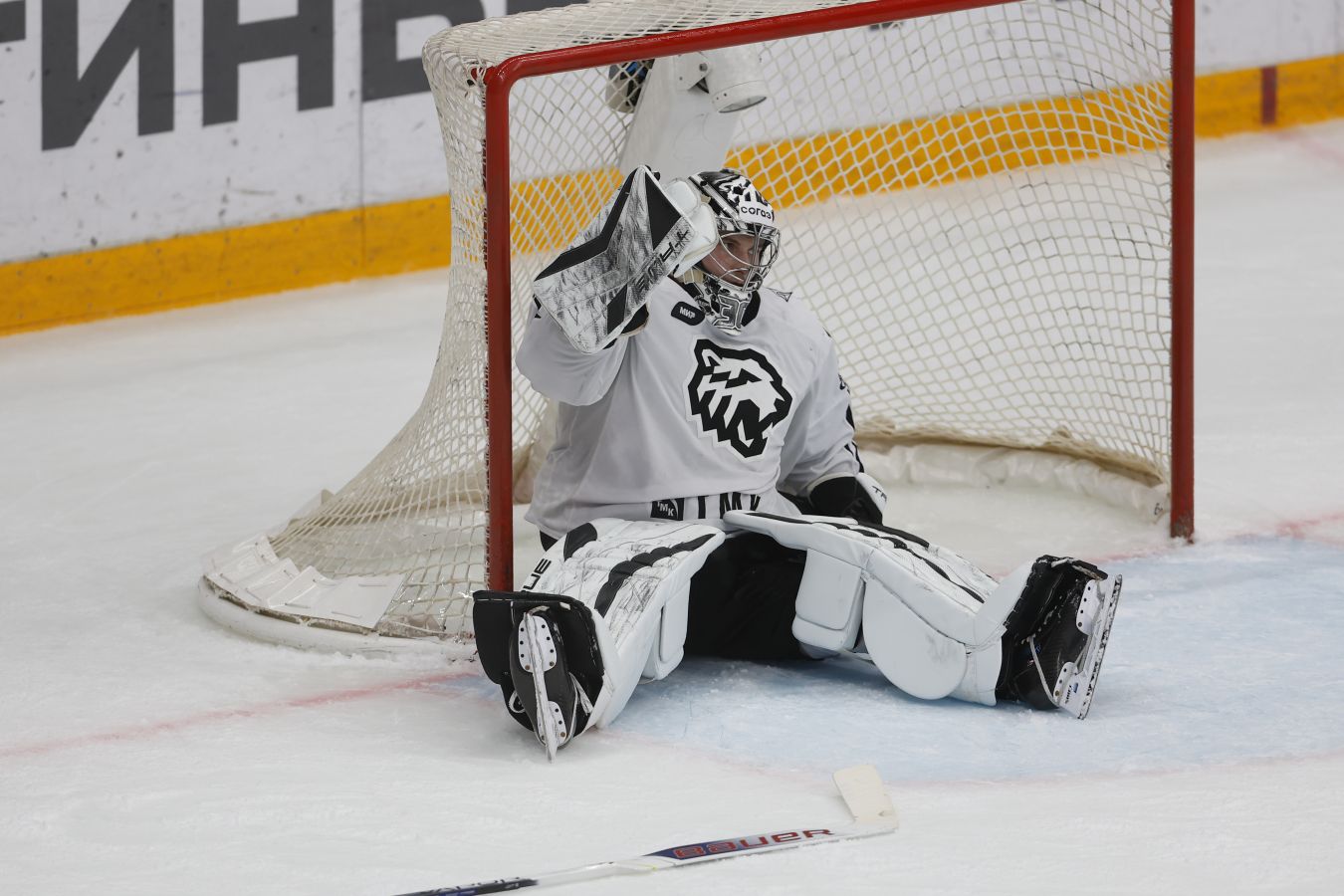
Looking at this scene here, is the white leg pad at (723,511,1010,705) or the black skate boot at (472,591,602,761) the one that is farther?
the white leg pad at (723,511,1010,705)

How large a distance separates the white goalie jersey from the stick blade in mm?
588

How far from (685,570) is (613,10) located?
98cm

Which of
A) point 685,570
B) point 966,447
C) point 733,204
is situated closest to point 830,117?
point 966,447

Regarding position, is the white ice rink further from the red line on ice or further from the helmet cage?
the helmet cage

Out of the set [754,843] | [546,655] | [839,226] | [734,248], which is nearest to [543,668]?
[546,655]

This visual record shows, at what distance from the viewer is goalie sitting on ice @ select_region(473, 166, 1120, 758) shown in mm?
2723

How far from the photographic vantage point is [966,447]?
414 cm

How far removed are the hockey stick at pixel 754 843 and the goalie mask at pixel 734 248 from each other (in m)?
→ 0.77

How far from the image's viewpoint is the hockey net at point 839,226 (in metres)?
3.11

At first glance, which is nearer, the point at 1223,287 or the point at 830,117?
the point at 830,117

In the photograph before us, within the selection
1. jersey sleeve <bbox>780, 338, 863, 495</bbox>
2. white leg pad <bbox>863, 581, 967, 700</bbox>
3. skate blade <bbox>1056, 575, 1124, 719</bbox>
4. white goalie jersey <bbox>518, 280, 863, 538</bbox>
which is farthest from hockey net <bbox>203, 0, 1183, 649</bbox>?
skate blade <bbox>1056, 575, 1124, 719</bbox>

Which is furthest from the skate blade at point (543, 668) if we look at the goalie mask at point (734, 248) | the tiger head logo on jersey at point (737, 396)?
the goalie mask at point (734, 248)

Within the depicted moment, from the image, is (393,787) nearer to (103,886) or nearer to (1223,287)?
(103,886)

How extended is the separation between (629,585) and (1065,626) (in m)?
0.59
